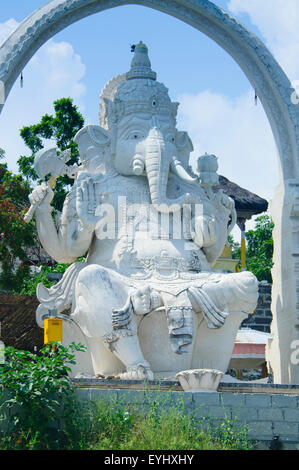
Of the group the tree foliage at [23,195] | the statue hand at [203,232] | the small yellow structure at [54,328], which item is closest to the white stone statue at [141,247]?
the statue hand at [203,232]

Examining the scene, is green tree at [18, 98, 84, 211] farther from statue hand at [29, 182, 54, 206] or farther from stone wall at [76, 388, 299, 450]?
stone wall at [76, 388, 299, 450]

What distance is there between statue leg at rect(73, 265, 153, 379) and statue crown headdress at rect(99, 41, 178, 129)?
88.1 inches

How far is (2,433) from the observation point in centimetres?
797

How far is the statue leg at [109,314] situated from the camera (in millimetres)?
9594

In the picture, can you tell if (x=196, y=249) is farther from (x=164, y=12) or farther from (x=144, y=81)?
(x=164, y=12)

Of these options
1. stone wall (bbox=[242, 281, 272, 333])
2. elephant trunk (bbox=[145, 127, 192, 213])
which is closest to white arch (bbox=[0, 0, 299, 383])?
elephant trunk (bbox=[145, 127, 192, 213])

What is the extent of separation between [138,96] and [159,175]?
108 cm

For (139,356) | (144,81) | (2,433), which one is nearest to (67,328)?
(139,356)

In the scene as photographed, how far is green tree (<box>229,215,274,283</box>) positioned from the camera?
85.9ft

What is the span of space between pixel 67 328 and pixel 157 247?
4.63ft

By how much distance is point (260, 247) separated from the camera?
27766mm
